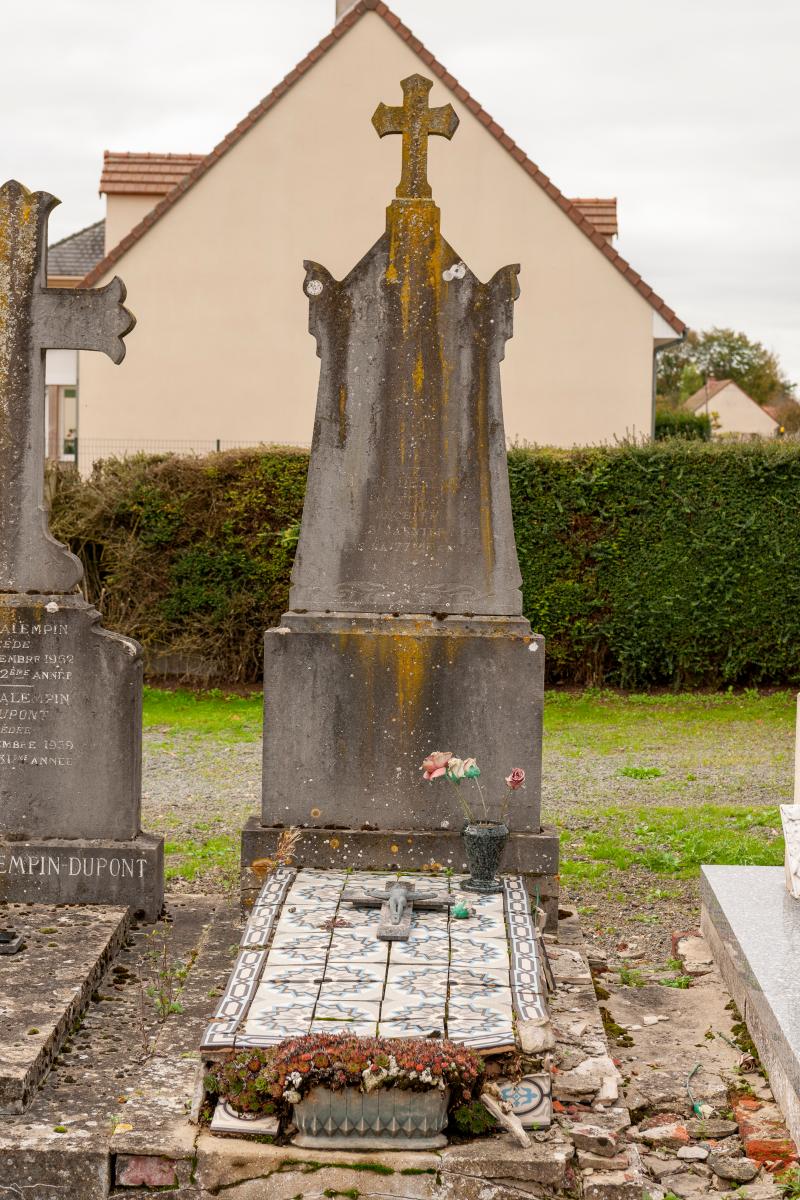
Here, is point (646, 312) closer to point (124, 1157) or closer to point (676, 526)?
point (676, 526)

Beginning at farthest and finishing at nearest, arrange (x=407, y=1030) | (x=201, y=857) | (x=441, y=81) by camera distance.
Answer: (x=441, y=81), (x=201, y=857), (x=407, y=1030)

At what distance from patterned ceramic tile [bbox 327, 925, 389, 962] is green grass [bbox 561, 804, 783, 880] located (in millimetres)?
3061

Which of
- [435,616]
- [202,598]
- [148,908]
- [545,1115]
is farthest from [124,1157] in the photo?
[202,598]

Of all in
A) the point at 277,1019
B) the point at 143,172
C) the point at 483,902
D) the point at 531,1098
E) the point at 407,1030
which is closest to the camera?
the point at 531,1098

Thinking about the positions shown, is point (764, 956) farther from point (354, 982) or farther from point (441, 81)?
point (441, 81)

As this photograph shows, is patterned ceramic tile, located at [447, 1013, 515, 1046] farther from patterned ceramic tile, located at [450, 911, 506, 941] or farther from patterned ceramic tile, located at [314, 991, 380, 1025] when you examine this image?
patterned ceramic tile, located at [450, 911, 506, 941]

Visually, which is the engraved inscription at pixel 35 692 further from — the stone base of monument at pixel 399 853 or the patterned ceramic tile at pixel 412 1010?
the patterned ceramic tile at pixel 412 1010

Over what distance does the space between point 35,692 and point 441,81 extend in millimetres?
14957

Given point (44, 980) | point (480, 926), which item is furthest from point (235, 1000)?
point (480, 926)

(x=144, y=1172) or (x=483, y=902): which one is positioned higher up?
(x=483, y=902)

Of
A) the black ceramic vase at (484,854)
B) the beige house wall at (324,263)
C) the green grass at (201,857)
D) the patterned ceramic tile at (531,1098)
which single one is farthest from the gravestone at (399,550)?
the beige house wall at (324,263)

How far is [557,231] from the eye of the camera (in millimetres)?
19328

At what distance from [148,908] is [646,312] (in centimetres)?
1506

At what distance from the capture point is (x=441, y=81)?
1902 cm
